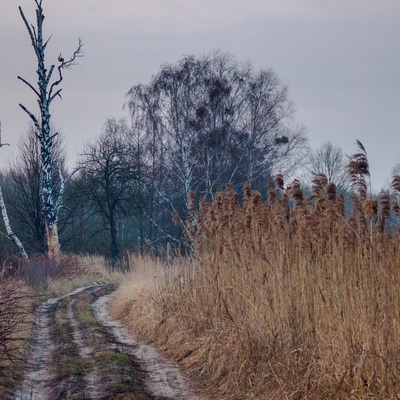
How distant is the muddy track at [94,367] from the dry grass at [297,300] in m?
0.47

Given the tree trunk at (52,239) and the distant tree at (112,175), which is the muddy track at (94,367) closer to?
the tree trunk at (52,239)

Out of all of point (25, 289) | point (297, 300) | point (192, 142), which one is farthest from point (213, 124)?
point (297, 300)

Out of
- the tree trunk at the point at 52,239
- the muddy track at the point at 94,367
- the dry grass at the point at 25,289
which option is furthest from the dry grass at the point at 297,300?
the tree trunk at the point at 52,239

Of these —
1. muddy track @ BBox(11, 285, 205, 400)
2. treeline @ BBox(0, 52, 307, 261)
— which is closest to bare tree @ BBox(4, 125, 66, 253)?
treeline @ BBox(0, 52, 307, 261)

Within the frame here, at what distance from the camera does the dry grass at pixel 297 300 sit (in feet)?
22.5

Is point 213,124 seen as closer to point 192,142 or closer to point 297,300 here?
point 192,142

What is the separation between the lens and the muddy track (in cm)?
862

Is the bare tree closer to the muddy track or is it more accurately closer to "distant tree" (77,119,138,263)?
"distant tree" (77,119,138,263)

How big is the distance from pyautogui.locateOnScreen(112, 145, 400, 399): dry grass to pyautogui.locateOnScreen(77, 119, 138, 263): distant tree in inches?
1060

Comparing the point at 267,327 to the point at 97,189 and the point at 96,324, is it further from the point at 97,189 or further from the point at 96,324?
the point at 97,189

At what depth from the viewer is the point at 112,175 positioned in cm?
3919

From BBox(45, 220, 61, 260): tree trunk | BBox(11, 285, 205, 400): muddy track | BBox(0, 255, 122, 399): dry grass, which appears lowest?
BBox(11, 285, 205, 400): muddy track

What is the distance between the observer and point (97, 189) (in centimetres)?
4059

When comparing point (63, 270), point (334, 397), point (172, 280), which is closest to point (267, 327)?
point (334, 397)
